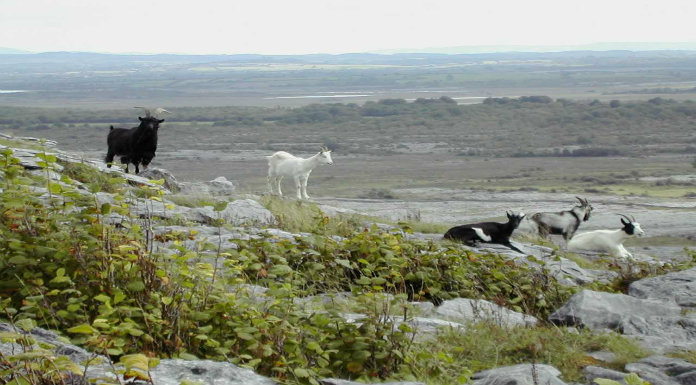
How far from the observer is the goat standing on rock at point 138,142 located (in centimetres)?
1731

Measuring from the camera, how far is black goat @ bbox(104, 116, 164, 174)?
56.8 ft

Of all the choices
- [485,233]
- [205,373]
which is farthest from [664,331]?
[485,233]

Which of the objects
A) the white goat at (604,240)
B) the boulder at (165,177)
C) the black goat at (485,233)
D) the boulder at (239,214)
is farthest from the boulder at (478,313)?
the boulder at (165,177)

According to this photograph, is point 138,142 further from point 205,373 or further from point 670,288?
point 205,373

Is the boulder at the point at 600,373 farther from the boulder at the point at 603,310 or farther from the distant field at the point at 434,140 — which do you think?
the distant field at the point at 434,140

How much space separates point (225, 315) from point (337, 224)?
242 inches

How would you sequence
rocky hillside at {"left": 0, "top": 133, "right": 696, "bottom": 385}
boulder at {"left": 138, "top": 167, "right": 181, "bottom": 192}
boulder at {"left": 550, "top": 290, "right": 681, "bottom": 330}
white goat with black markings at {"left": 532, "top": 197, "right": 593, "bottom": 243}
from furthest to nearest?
1. boulder at {"left": 138, "top": 167, "right": 181, "bottom": 192}
2. white goat with black markings at {"left": 532, "top": 197, "right": 593, "bottom": 243}
3. boulder at {"left": 550, "top": 290, "right": 681, "bottom": 330}
4. rocky hillside at {"left": 0, "top": 133, "right": 696, "bottom": 385}

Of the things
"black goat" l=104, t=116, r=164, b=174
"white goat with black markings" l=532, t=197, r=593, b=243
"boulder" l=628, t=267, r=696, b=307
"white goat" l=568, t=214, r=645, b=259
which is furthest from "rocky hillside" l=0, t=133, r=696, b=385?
"white goat with black markings" l=532, t=197, r=593, b=243

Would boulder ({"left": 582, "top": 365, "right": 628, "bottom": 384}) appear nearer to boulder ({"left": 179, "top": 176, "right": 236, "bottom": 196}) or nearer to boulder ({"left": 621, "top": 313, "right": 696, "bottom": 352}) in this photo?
boulder ({"left": 621, "top": 313, "right": 696, "bottom": 352})

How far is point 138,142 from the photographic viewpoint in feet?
57.6

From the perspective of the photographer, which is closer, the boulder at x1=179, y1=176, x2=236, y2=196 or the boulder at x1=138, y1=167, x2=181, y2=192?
the boulder at x1=138, y1=167, x2=181, y2=192

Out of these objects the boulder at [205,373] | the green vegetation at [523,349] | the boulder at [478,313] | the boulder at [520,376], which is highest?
the boulder at [205,373]

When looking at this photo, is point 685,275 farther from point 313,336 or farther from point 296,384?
point 296,384

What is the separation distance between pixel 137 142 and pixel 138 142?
0.03 m
